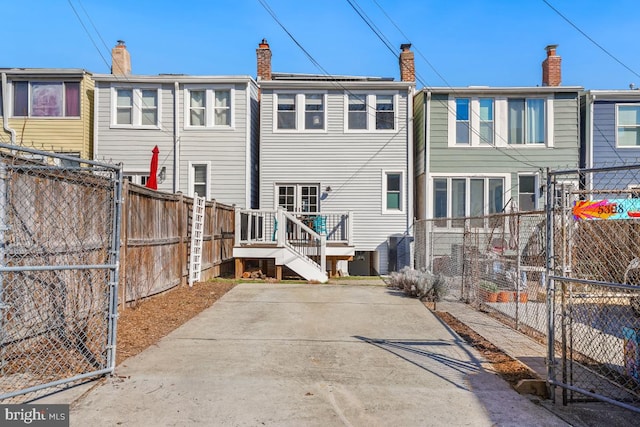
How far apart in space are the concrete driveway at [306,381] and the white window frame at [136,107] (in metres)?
11.4

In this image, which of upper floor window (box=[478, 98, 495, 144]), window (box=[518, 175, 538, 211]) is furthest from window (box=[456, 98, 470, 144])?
window (box=[518, 175, 538, 211])

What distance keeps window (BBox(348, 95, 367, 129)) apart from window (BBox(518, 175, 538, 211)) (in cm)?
586

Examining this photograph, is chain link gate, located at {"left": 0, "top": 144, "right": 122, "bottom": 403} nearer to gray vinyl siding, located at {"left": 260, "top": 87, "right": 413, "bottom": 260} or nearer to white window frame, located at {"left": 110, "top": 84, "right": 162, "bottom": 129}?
gray vinyl siding, located at {"left": 260, "top": 87, "right": 413, "bottom": 260}

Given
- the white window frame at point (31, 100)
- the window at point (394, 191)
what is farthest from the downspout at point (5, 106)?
the window at point (394, 191)

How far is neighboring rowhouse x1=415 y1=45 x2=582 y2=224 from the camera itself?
58.1 feet

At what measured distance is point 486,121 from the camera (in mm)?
17938

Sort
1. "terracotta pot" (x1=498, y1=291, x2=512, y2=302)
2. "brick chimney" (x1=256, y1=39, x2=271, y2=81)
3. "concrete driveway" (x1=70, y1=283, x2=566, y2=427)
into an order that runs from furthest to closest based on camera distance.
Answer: "brick chimney" (x1=256, y1=39, x2=271, y2=81)
"terracotta pot" (x1=498, y1=291, x2=512, y2=302)
"concrete driveway" (x1=70, y1=283, x2=566, y2=427)

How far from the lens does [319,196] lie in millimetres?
17922

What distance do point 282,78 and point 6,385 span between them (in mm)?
17396

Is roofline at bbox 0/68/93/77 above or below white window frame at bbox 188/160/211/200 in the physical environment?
above

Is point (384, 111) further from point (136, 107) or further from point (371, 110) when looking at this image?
point (136, 107)

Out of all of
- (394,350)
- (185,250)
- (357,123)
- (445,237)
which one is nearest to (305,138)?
(357,123)

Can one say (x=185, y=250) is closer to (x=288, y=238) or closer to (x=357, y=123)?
(x=288, y=238)

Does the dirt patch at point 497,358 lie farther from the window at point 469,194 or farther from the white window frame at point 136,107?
the white window frame at point 136,107
